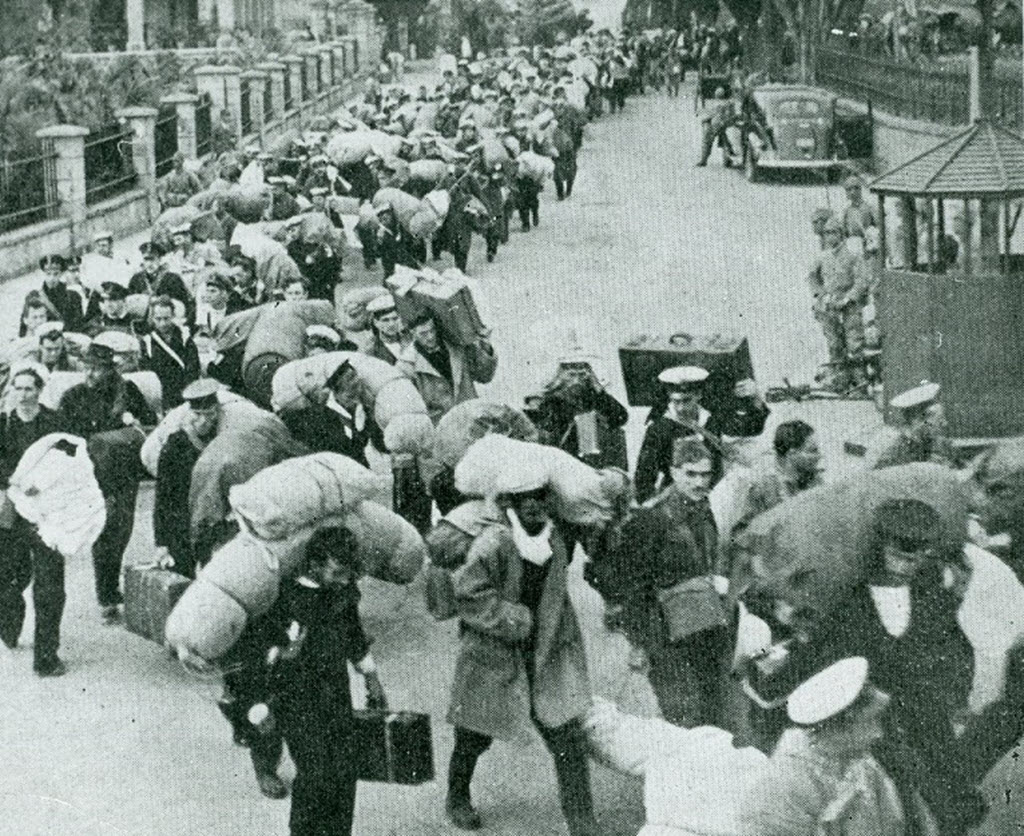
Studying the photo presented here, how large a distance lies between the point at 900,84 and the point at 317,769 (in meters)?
27.0

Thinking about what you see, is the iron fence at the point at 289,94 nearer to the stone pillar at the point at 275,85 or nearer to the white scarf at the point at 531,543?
the stone pillar at the point at 275,85

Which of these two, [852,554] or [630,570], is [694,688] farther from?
[852,554]

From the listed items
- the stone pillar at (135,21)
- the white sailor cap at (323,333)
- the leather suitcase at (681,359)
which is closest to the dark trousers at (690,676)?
the leather suitcase at (681,359)

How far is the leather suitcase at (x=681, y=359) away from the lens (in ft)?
33.8

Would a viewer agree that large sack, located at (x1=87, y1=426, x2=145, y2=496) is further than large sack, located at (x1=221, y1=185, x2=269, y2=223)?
No

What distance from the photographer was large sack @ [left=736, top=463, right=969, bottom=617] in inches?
250

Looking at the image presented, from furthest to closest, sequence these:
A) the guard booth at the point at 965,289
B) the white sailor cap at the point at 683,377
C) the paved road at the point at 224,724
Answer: the guard booth at the point at 965,289, the white sailor cap at the point at 683,377, the paved road at the point at 224,724

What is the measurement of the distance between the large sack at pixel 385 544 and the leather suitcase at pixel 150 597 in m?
1.29

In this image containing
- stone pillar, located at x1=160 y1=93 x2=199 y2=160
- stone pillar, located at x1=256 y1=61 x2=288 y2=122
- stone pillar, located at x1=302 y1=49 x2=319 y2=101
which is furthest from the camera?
stone pillar, located at x1=302 y1=49 x2=319 y2=101

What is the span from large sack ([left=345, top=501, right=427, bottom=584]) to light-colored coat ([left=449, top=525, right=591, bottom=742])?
0.45m

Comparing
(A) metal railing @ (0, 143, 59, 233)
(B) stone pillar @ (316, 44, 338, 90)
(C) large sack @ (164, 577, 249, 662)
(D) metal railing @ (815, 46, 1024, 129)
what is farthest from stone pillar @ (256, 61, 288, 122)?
(C) large sack @ (164, 577, 249, 662)

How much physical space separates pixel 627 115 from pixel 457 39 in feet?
65.4

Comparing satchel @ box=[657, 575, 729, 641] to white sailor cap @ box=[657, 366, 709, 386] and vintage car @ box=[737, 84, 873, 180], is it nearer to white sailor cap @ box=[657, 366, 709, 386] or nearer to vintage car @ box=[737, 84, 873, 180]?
white sailor cap @ box=[657, 366, 709, 386]

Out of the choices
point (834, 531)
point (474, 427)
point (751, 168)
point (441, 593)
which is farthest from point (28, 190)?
point (834, 531)
